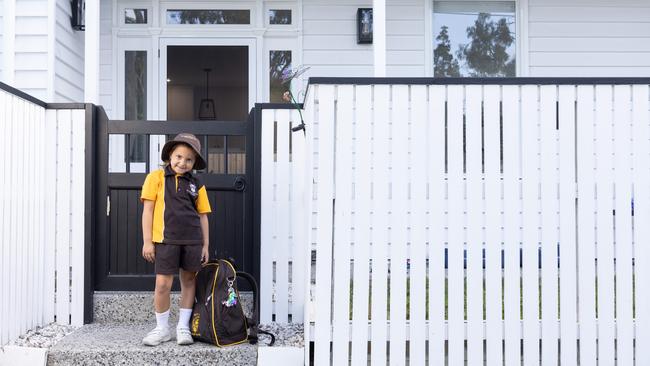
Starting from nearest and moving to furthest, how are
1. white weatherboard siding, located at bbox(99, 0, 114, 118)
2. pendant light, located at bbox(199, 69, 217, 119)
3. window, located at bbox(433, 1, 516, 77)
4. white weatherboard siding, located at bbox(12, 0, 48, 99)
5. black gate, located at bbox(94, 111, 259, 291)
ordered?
black gate, located at bbox(94, 111, 259, 291), white weatherboard siding, located at bbox(12, 0, 48, 99), white weatherboard siding, located at bbox(99, 0, 114, 118), window, located at bbox(433, 1, 516, 77), pendant light, located at bbox(199, 69, 217, 119)

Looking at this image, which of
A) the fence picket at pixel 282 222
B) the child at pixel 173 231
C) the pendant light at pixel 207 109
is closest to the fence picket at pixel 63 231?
the child at pixel 173 231

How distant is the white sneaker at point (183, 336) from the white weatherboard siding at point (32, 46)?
306 cm

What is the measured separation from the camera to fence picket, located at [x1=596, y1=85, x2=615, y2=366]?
3.05 meters

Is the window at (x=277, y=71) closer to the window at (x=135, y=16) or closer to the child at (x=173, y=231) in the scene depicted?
the window at (x=135, y=16)

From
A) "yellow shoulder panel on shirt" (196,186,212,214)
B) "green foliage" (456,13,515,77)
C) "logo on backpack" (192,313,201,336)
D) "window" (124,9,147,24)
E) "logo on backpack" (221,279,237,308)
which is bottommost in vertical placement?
"logo on backpack" (192,313,201,336)

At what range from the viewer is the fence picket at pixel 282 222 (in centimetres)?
394

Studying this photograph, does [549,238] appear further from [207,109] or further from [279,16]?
[207,109]

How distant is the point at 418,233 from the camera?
3018 millimetres

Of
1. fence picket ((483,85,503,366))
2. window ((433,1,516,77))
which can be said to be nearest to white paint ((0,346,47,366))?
fence picket ((483,85,503,366))

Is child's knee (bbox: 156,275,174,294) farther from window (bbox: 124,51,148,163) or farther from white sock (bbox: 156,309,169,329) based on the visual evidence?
window (bbox: 124,51,148,163)

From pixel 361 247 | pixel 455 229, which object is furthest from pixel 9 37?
pixel 455 229

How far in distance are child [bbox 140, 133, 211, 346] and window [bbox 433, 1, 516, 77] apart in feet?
13.4

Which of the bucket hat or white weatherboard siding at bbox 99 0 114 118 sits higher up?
white weatherboard siding at bbox 99 0 114 118

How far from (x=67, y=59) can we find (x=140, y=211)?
2.73 meters
